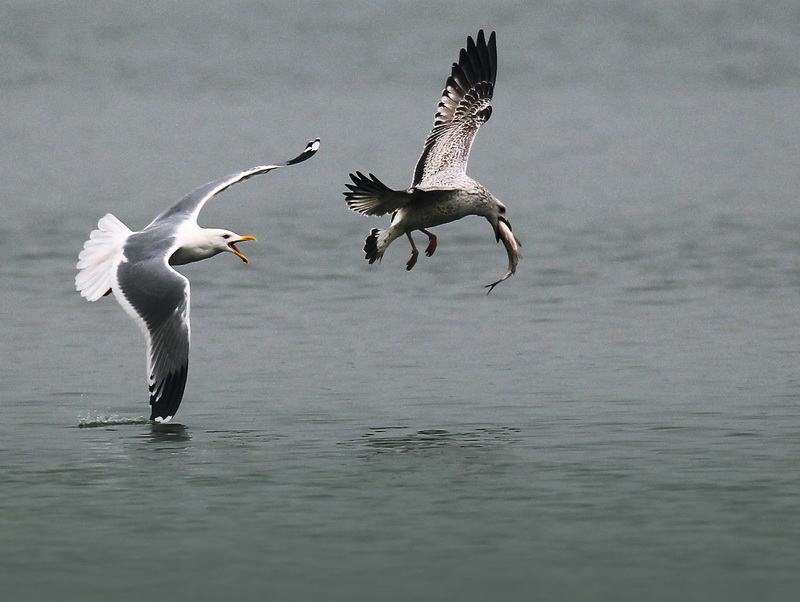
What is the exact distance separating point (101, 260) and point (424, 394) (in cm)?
299

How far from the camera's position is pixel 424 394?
14.3 metres

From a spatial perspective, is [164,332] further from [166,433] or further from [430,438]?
[430,438]

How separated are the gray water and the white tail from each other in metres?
1.04

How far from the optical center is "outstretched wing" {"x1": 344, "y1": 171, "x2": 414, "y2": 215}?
12710 mm

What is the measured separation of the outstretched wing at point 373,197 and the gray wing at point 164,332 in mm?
1474

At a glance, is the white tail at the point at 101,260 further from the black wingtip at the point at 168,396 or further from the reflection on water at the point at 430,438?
the reflection on water at the point at 430,438

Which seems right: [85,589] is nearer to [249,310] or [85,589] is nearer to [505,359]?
[505,359]

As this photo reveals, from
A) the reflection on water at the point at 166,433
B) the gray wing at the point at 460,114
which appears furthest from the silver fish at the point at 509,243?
the reflection on water at the point at 166,433

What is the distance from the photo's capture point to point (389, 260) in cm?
2361

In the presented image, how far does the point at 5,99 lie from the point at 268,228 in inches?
1117

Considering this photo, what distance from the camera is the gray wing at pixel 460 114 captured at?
1509 cm

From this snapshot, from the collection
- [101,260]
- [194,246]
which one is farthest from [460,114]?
[101,260]

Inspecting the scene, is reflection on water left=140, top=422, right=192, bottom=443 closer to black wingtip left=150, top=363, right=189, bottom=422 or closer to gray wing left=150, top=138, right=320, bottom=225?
black wingtip left=150, top=363, right=189, bottom=422

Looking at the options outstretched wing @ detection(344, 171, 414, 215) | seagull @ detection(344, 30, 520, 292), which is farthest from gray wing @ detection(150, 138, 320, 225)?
outstretched wing @ detection(344, 171, 414, 215)
